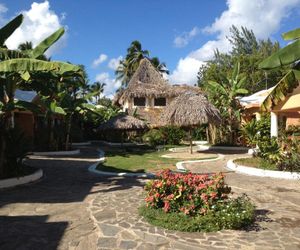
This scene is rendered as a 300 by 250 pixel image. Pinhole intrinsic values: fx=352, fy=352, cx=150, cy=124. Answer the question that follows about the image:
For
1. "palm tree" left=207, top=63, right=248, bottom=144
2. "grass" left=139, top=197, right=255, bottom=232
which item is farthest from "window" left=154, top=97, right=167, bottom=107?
"grass" left=139, top=197, right=255, bottom=232

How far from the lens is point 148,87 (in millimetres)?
36594

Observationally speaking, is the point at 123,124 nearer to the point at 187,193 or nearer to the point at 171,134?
the point at 171,134

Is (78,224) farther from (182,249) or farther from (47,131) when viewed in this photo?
(47,131)

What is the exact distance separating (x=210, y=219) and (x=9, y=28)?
8.41 metres

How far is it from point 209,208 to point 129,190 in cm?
397

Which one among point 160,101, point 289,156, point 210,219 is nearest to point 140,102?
point 160,101

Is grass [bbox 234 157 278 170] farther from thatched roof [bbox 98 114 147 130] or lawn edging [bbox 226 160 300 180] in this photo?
thatched roof [bbox 98 114 147 130]

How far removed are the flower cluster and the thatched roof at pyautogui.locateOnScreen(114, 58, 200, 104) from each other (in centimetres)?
2750

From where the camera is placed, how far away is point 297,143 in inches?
550

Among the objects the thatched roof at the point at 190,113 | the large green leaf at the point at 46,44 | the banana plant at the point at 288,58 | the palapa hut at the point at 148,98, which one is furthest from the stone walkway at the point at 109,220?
the palapa hut at the point at 148,98

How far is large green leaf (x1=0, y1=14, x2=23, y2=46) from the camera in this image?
35.8ft

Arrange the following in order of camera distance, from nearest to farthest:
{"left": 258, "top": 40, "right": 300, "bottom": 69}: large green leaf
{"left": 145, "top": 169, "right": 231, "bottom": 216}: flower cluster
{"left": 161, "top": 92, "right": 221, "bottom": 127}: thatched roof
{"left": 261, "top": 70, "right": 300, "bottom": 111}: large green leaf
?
{"left": 145, "top": 169, "right": 231, "bottom": 216}: flower cluster < {"left": 258, "top": 40, "right": 300, "bottom": 69}: large green leaf < {"left": 261, "top": 70, "right": 300, "bottom": 111}: large green leaf < {"left": 161, "top": 92, "right": 221, "bottom": 127}: thatched roof

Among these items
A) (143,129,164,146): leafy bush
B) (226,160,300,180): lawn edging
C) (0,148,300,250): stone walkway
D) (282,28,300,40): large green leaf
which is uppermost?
(282,28,300,40): large green leaf

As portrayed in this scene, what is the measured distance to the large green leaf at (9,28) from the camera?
35.8 ft
